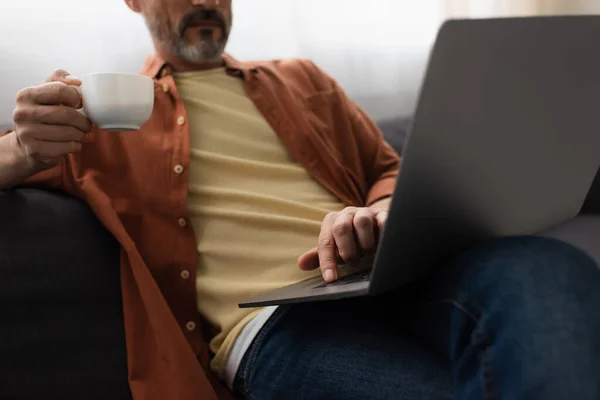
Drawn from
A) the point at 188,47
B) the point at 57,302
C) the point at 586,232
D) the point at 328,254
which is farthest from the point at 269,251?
the point at 586,232

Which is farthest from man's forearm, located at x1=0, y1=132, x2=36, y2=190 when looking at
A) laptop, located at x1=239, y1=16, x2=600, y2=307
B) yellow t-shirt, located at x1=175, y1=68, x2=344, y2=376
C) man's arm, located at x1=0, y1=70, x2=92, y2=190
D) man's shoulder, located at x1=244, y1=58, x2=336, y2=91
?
man's shoulder, located at x1=244, y1=58, x2=336, y2=91

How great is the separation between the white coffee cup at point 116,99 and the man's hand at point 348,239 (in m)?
0.29

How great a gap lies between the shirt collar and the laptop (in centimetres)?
55

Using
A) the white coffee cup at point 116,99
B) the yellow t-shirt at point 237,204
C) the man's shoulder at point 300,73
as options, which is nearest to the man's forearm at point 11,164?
the white coffee cup at point 116,99

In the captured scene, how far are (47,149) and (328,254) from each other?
0.39 meters

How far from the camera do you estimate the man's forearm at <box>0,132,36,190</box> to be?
786mm

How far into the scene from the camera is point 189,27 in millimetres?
1095

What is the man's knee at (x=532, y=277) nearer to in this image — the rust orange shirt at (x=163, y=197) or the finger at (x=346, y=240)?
the finger at (x=346, y=240)

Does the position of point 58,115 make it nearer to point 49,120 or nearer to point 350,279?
point 49,120

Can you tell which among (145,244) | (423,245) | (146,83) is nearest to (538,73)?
(423,245)

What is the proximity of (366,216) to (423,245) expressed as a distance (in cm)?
17

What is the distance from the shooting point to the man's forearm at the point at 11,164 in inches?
30.9

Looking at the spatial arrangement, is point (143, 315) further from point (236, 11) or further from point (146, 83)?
point (236, 11)

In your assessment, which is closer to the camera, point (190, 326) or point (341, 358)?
point (341, 358)
